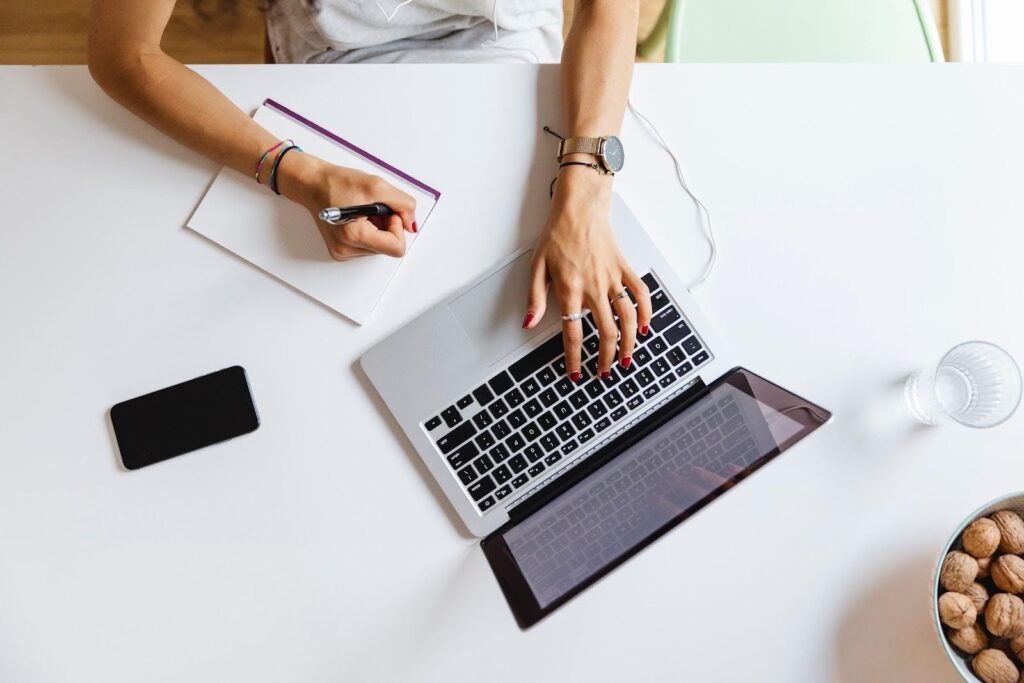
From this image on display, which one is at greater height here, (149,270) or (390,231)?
(149,270)

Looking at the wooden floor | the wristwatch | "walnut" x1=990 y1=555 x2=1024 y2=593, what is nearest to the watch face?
the wristwatch

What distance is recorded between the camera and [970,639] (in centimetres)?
68

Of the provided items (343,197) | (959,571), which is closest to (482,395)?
(343,197)

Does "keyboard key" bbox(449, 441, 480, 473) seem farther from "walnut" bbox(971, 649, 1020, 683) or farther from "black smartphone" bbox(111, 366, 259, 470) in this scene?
"walnut" bbox(971, 649, 1020, 683)

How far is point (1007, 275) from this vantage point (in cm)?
76

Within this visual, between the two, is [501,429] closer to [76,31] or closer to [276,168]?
[276,168]

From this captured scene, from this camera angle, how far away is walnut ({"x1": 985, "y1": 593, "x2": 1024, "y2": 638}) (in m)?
0.68

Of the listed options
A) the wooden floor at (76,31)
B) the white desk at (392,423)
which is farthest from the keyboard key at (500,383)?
the wooden floor at (76,31)

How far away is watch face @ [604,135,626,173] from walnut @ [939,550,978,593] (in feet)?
1.74

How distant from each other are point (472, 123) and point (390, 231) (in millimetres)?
157

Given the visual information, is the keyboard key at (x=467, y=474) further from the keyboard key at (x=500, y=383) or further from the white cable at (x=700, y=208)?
the white cable at (x=700, y=208)

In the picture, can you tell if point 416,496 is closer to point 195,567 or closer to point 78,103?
point 195,567

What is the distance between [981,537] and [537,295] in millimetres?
507

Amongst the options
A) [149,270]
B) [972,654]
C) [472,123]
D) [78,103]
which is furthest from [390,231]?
Result: [972,654]
